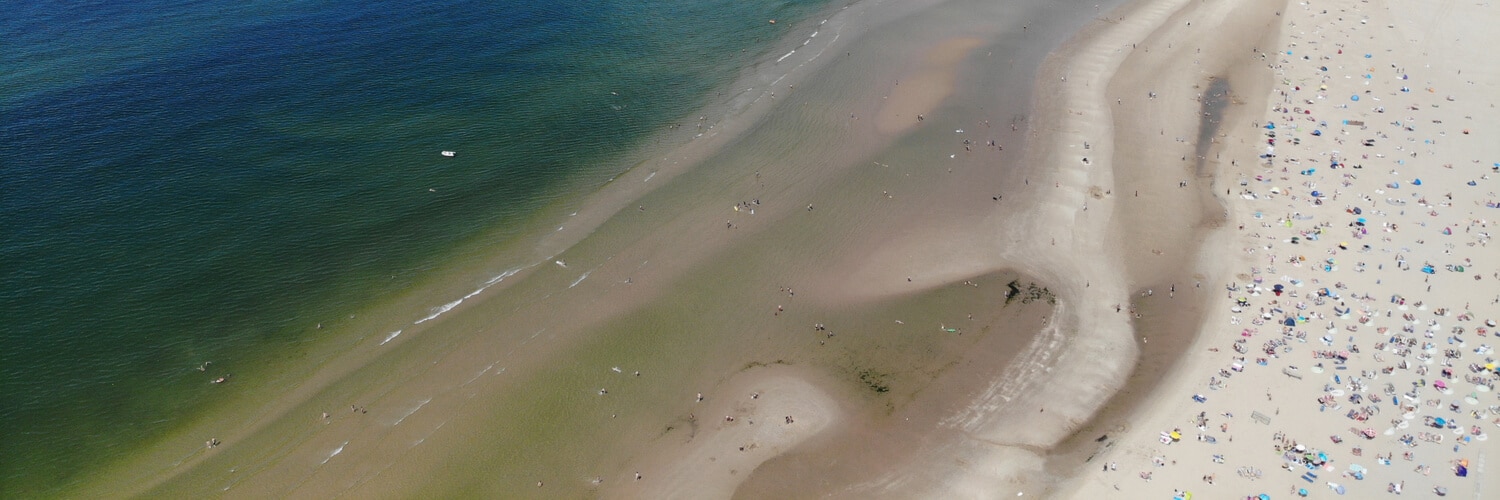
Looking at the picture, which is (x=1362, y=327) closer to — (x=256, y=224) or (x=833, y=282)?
(x=833, y=282)

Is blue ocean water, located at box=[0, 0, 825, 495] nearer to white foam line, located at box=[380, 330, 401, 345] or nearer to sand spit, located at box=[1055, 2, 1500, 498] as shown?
white foam line, located at box=[380, 330, 401, 345]

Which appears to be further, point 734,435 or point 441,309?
point 441,309

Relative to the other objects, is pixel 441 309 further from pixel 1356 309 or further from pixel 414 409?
pixel 1356 309

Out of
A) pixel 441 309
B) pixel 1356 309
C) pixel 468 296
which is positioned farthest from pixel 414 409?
pixel 1356 309

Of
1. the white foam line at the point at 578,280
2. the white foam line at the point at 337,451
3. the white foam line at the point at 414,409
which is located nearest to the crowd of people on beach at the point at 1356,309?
the white foam line at the point at 578,280

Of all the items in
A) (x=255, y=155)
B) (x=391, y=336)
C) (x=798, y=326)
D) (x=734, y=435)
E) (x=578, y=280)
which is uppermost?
(x=255, y=155)

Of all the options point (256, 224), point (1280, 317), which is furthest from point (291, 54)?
point (1280, 317)
